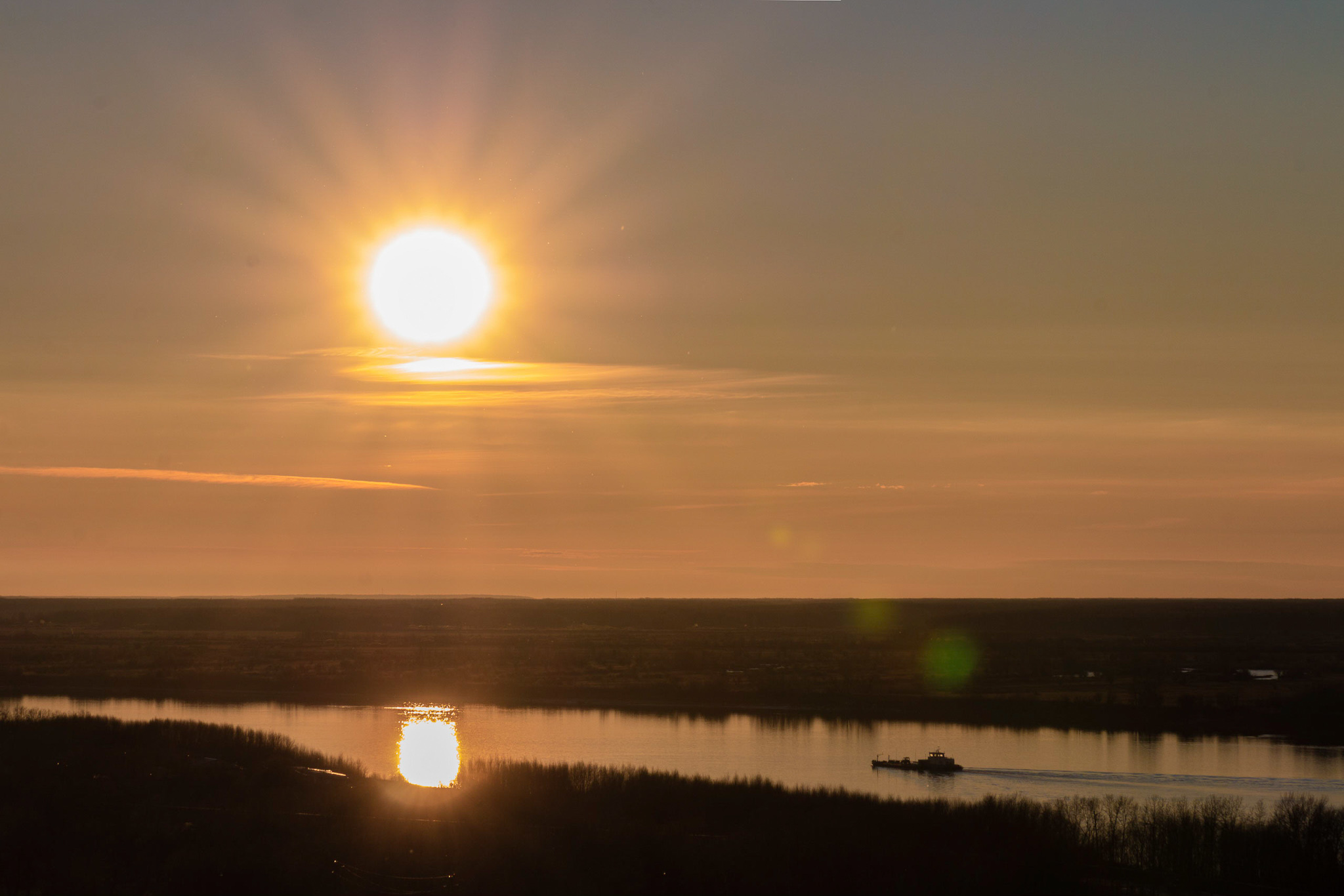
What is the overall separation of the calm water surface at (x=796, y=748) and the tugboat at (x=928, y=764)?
1.65ft

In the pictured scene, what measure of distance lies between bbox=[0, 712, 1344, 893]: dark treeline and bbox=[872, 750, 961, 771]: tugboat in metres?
8.57

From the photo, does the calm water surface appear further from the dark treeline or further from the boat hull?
the dark treeline

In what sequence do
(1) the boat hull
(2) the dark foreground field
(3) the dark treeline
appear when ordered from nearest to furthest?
(3) the dark treeline, (1) the boat hull, (2) the dark foreground field

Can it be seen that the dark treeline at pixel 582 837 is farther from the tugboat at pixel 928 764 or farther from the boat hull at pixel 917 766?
the tugboat at pixel 928 764

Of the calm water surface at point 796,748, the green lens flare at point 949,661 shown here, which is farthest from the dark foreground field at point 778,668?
the calm water surface at point 796,748

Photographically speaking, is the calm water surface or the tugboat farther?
the tugboat

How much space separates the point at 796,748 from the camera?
5384 cm

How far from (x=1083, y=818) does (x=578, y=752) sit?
22.3 m

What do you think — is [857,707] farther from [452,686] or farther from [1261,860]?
[1261,860]

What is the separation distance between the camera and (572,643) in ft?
389

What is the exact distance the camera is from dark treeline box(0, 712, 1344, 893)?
2594 centimetres

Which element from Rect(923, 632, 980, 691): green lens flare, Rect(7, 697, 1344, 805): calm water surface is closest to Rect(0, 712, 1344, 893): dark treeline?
Rect(7, 697, 1344, 805): calm water surface

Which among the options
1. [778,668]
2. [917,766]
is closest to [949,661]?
[778,668]

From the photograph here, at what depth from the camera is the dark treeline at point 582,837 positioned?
85.1 ft
